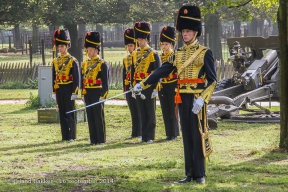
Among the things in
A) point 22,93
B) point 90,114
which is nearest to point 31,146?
point 90,114

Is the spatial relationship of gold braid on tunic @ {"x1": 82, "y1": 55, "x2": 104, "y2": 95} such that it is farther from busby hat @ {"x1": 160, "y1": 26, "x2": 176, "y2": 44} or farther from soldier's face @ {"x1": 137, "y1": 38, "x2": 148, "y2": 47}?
busby hat @ {"x1": 160, "y1": 26, "x2": 176, "y2": 44}

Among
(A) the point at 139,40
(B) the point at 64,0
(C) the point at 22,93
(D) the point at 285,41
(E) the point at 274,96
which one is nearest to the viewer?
(D) the point at 285,41

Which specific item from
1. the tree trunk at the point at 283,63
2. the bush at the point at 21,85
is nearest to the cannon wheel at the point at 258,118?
the tree trunk at the point at 283,63

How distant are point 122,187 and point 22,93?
18648 millimetres

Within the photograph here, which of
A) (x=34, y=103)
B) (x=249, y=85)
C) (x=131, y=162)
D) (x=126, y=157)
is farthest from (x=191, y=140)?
(x=34, y=103)

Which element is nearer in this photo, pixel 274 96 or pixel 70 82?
pixel 70 82

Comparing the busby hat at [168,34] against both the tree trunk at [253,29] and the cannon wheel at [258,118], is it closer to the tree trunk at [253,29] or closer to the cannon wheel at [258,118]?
the cannon wheel at [258,118]

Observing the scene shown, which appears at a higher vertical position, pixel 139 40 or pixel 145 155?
pixel 139 40

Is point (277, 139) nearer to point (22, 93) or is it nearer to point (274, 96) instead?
point (274, 96)

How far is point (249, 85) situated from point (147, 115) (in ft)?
12.6

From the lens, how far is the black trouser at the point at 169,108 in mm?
13930

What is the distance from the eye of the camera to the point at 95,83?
13.4 metres

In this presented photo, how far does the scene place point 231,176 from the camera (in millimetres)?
9719

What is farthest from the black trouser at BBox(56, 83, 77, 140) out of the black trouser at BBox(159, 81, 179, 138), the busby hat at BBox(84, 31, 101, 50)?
the black trouser at BBox(159, 81, 179, 138)
